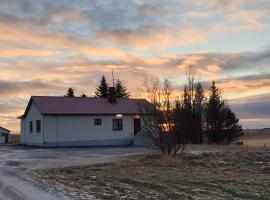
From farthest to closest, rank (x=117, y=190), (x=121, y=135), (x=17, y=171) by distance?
(x=121, y=135)
(x=17, y=171)
(x=117, y=190)

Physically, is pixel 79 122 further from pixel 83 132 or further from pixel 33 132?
pixel 33 132

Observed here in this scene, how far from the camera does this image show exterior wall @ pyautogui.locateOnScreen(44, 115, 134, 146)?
42.5m

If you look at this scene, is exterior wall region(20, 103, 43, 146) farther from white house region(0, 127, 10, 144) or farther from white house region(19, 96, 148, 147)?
white house region(0, 127, 10, 144)

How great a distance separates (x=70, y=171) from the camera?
61.7 feet

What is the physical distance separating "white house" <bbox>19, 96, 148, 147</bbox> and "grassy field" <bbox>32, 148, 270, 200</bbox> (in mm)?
19176

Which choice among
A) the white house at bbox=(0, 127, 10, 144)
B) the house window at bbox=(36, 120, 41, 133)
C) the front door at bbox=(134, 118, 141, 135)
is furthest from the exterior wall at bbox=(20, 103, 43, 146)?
the white house at bbox=(0, 127, 10, 144)

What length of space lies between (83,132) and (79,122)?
0.95 m

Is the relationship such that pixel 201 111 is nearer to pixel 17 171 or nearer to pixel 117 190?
pixel 17 171

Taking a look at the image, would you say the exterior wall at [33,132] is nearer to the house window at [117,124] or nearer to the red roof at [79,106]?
the red roof at [79,106]

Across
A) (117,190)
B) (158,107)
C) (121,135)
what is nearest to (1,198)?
(117,190)

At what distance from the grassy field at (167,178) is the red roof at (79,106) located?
773 inches

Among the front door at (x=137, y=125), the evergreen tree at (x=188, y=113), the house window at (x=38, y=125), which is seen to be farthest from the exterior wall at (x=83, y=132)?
the evergreen tree at (x=188, y=113)

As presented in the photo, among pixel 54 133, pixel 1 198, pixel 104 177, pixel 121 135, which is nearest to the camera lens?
pixel 1 198

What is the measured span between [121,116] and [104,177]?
28.8m
